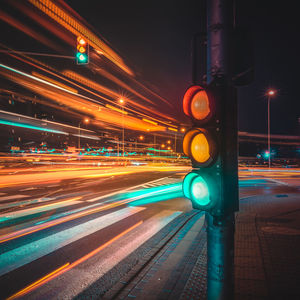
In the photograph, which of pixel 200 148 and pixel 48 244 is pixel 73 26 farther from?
pixel 200 148

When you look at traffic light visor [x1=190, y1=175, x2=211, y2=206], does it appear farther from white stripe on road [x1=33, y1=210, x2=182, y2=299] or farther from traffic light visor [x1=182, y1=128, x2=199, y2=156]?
white stripe on road [x1=33, y1=210, x2=182, y2=299]

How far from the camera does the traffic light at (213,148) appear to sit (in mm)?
1700

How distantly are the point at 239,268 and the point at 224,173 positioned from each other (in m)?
2.87

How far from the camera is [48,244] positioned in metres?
4.99

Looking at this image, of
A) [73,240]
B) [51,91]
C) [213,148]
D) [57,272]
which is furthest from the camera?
[51,91]

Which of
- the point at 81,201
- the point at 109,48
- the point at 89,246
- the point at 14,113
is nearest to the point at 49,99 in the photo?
the point at 14,113

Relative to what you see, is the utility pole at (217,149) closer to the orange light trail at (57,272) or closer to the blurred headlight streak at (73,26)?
the orange light trail at (57,272)

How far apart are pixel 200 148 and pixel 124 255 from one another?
369 cm

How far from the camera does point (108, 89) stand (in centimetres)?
3394

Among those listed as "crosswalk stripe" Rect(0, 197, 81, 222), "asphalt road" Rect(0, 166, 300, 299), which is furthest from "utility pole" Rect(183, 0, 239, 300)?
"crosswalk stripe" Rect(0, 197, 81, 222)

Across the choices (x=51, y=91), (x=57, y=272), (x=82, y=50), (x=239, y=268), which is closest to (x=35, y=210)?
(x=57, y=272)

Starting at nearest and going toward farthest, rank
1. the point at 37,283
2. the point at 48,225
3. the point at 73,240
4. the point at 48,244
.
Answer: the point at 37,283
the point at 48,244
the point at 73,240
the point at 48,225

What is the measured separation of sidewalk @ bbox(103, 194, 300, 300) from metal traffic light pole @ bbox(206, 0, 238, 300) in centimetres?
164

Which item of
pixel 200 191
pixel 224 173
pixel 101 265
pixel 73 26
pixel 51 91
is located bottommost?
pixel 101 265
